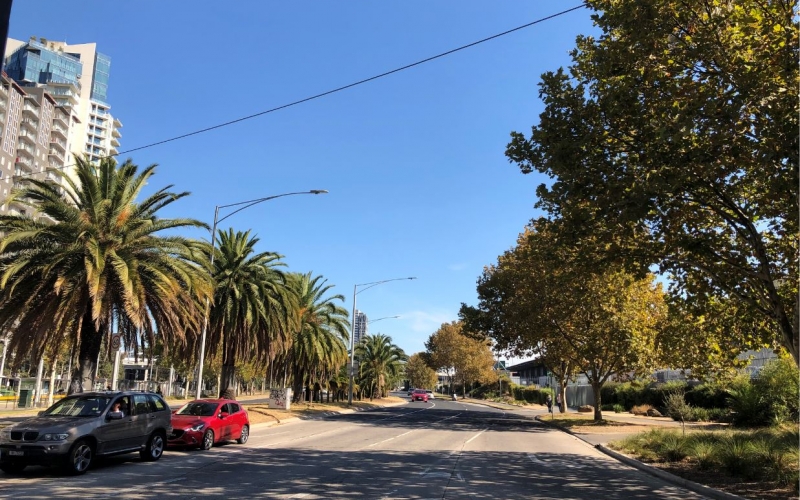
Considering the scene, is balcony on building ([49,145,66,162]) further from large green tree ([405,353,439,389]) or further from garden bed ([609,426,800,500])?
garden bed ([609,426,800,500])

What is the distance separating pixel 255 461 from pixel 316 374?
30252mm

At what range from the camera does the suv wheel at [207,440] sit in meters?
17.4

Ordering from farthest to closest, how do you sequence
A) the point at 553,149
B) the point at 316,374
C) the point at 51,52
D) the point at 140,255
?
the point at 51,52
the point at 316,374
the point at 140,255
the point at 553,149

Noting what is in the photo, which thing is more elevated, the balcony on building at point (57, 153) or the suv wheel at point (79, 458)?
the balcony on building at point (57, 153)

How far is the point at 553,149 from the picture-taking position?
500 inches

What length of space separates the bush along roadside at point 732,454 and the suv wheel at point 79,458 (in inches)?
547

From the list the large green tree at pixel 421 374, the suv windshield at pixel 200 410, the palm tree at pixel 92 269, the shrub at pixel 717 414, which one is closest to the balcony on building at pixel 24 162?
the large green tree at pixel 421 374

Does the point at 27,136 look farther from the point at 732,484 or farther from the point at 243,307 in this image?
the point at 732,484

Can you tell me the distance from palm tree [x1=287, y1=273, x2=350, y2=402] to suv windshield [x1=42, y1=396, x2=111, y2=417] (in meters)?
23.4

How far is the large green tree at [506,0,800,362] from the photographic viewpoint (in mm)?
10359

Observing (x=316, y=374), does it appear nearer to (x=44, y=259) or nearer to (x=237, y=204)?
(x=237, y=204)

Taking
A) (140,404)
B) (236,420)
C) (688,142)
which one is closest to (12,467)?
(140,404)

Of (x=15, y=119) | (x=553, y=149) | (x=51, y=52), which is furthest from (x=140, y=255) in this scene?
(x=51, y=52)

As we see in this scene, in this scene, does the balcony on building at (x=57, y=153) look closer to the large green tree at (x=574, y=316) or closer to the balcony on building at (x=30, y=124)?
the balcony on building at (x=30, y=124)
